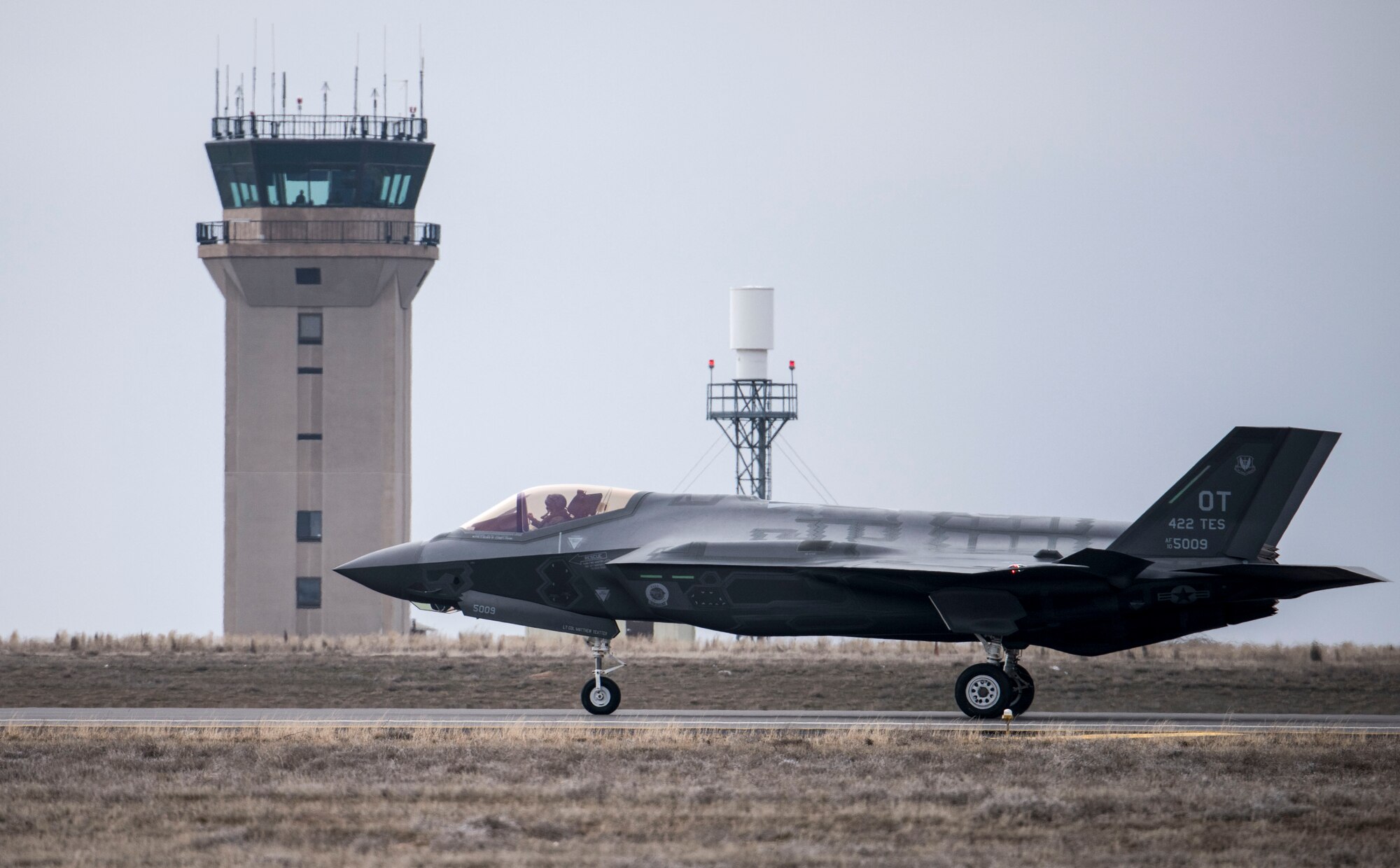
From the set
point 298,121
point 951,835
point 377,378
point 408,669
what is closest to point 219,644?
point 408,669

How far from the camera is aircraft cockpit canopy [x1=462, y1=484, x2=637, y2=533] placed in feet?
82.9

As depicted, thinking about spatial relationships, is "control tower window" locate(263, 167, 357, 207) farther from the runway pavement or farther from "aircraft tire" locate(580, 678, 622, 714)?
"aircraft tire" locate(580, 678, 622, 714)

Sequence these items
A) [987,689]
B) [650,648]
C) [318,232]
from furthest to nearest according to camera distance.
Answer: [318,232], [650,648], [987,689]

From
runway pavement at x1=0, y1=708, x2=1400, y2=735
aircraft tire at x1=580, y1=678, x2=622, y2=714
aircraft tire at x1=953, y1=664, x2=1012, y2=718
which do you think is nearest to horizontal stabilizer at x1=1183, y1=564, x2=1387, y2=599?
runway pavement at x1=0, y1=708, x2=1400, y2=735

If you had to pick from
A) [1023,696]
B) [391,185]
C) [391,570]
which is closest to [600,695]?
[391,570]

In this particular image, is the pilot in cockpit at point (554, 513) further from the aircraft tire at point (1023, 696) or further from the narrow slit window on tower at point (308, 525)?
the narrow slit window on tower at point (308, 525)

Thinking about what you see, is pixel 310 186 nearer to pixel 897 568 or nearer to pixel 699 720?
pixel 699 720

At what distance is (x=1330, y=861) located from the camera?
13.1 meters

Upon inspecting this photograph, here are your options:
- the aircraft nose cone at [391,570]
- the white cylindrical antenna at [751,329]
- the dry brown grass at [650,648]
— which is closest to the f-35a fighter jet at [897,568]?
the aircraft nose cone at [391,570]

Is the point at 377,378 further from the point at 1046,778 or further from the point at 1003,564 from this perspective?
the point at 1046,778

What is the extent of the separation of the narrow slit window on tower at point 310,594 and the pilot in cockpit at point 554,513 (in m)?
35.4

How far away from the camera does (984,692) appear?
22.8m

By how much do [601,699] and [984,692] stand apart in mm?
4885

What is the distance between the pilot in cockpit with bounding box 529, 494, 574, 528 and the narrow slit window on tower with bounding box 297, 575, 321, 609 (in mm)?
35435
